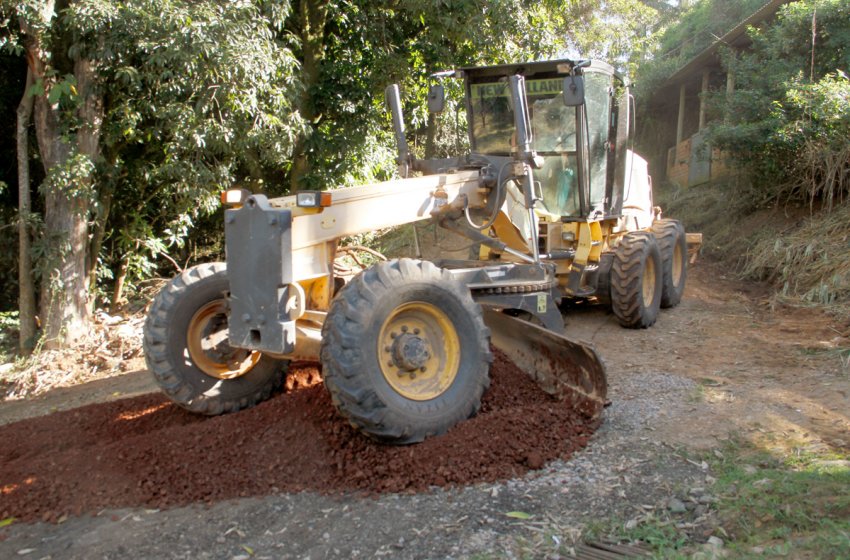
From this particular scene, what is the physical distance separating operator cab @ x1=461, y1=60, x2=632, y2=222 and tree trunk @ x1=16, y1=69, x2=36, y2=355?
18.6 feet

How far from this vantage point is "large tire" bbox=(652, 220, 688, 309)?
892 centimetres

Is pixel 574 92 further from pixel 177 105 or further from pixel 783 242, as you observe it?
pixel 783 242

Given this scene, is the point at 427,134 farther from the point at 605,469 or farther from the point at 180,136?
the point at 605,469

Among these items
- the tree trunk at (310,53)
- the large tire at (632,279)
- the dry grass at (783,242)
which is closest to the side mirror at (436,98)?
the large tire at (632,279)

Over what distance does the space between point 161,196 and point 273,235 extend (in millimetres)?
6998

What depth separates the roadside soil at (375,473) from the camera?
11.9 ft

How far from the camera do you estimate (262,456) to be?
4422mm

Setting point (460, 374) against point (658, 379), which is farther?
point (658, 379)

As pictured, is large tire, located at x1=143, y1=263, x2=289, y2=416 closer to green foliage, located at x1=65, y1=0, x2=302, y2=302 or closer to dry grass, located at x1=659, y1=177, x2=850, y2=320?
green foliage, located at x1=65, y1=0, x2=302, y2=302

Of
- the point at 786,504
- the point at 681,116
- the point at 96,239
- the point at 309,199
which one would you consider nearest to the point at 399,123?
the point at 309,199

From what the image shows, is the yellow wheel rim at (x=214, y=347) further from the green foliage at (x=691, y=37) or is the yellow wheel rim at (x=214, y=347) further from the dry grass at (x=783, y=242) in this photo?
the green foliage at (x=691, y=37)

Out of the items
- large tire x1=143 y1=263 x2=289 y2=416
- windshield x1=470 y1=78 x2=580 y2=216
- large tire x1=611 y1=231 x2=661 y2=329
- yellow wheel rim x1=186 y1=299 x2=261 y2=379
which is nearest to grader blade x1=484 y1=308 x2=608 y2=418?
large tire x1=143 y1=263 x2=289 y2=416

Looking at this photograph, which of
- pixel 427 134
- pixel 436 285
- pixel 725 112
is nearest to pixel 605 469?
pixel 436 285

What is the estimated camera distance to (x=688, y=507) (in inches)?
147
